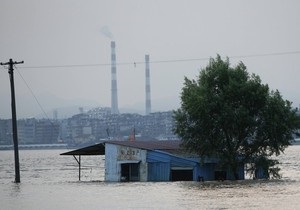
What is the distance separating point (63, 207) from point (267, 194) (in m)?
12.0

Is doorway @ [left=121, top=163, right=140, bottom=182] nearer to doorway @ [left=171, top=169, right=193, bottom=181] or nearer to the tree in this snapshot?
doorway @ [left=171, top=169, right=193, bottom=181]

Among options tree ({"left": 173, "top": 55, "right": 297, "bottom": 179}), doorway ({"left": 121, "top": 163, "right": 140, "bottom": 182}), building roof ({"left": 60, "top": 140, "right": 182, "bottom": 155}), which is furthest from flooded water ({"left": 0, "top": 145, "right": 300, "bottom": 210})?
doorway ({"left": 121, "top": 163, "right": 140, "bottom": 182})

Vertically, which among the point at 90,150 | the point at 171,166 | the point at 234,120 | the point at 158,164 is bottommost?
the point at 171,166

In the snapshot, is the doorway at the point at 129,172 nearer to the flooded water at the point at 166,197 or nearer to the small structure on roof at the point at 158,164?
the small structure on roof at the point at 158,164

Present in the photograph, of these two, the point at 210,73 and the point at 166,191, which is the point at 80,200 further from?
the point at 210,73

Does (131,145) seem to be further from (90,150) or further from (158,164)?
(90,150)

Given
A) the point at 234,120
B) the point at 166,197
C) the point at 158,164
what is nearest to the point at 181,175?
the point at 158,164

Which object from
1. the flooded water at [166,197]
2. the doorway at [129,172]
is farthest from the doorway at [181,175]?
the flooded water at [166,197]

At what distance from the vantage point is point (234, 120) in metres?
60.6

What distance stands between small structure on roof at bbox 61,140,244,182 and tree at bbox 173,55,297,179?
58.3 inches

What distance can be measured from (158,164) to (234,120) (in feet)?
24.9

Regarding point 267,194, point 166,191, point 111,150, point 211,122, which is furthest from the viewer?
point 111,150

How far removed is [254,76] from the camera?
2473 inches

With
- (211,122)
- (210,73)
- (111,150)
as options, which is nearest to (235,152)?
(211,122)
